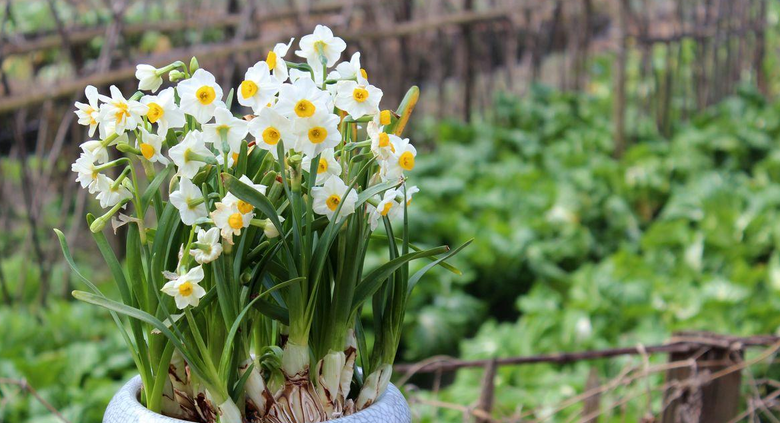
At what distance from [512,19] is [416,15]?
860 mm

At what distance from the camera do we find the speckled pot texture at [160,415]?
2.95 feet

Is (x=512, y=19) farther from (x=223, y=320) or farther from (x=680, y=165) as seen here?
(x=223, y=320)

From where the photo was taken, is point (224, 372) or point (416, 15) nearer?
point (224, 372)

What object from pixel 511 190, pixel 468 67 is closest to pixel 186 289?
pixel 511 190

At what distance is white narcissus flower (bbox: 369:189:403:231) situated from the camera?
93 cm

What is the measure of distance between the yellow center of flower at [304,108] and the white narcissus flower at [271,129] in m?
0.02

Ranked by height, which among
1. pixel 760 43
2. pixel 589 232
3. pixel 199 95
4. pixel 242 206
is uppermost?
pixel 199 95

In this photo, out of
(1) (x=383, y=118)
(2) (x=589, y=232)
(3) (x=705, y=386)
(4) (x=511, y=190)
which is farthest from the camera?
(4) (x=511, y=190)

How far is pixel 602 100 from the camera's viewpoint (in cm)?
650

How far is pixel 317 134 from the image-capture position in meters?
0.86

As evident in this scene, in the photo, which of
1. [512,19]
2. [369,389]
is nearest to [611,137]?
[512,19]

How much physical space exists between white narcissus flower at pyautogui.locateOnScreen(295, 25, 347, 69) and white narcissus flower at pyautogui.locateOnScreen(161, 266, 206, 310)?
0.94ft

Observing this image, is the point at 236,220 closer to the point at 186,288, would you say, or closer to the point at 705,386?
the point at 186,288

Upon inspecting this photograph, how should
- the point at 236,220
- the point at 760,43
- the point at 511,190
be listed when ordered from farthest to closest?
1. the point at 760,43
2. the point at 511,190
3. the point at 236,220
